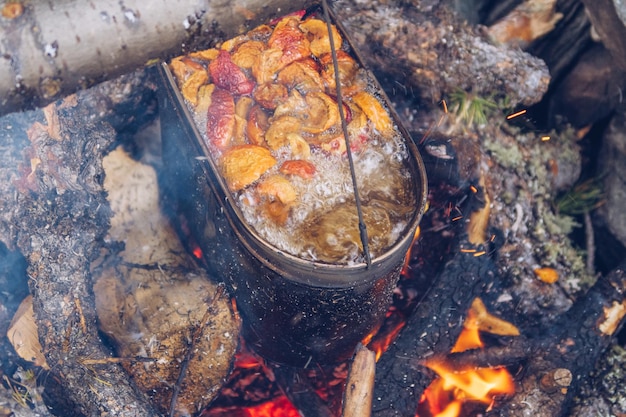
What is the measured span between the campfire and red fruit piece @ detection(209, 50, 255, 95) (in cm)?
2

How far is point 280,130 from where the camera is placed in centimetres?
380

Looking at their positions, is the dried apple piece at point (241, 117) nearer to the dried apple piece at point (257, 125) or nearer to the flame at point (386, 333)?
the dried apple piece at point (257, 125)

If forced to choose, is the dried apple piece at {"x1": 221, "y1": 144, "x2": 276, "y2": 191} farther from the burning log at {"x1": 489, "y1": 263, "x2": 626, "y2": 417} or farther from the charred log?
the burning log at {"x1": 489, "y1": 263, "x2": 626, "y2": 417}

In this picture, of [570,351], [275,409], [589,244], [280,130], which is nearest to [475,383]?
[570,351]

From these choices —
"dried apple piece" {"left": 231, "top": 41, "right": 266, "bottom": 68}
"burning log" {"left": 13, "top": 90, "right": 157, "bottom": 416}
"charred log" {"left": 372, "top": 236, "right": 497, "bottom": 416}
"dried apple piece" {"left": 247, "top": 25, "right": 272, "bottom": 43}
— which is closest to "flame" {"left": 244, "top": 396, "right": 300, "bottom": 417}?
"charred log" {"left": 372, "top": 236, "right": 497, "bottom": 416}

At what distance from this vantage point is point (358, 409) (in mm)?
3787

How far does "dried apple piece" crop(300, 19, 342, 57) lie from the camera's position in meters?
4.18

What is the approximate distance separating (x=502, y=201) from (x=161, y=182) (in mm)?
3054

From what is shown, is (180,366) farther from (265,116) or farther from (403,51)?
(403,51)

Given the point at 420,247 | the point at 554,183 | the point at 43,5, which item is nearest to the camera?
the point at 43,5

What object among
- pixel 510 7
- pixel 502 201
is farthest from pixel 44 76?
pixel 510 7

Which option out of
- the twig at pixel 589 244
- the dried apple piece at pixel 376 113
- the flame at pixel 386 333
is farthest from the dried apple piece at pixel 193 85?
the twig at pixel 589 244

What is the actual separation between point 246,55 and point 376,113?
41.1 inches

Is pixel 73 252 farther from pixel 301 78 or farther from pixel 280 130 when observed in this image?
pixel 301 78
